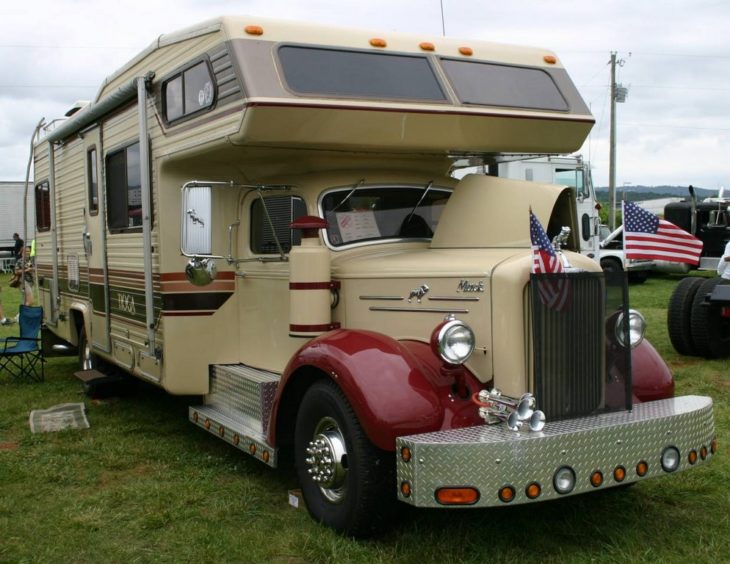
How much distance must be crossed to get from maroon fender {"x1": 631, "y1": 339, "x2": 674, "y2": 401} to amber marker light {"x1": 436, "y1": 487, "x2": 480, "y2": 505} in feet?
5.00

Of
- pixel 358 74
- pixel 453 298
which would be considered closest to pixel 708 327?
pixel 453 298

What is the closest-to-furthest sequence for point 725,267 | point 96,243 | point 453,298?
point 453,298 < point 96,243 < point 725,267

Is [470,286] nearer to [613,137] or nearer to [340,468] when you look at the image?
[340,468]

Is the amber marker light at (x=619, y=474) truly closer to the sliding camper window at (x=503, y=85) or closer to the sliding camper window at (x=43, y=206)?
the sliding camper window at (x=503, y=85)

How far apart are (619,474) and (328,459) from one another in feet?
4.92

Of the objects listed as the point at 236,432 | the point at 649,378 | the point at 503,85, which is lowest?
the point at 236,432

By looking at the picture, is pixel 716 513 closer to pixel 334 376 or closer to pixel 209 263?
pixel 334 376

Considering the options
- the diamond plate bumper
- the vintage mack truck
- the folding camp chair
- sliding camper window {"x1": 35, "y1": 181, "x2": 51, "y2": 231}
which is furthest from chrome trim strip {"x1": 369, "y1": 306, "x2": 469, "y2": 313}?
the folding camp chair

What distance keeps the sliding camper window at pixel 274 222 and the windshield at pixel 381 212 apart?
0.77ft

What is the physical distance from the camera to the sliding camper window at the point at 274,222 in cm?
562

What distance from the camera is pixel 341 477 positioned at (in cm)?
451

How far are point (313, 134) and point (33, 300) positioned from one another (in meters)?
14.0

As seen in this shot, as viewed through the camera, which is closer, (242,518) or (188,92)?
(242,518)

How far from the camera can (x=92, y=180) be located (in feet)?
26.0
